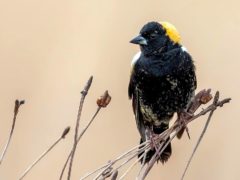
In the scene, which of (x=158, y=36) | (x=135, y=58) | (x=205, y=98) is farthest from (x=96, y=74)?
(x=205, y=98)

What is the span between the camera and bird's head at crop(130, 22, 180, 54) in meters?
2.40

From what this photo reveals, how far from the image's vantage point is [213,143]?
242 centimetres

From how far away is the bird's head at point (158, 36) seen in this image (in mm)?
2400

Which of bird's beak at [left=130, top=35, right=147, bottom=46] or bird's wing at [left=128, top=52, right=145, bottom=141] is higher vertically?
bird's beak at [left=130, top=35, right=147, bottom=46]

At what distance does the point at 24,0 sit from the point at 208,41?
2.61ft

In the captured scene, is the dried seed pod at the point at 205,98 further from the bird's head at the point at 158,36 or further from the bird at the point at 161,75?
the bird's head at the point at 158,36

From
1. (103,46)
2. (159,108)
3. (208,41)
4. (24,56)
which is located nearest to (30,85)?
(24,56)

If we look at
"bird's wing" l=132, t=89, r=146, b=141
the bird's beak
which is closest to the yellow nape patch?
the bird's beak

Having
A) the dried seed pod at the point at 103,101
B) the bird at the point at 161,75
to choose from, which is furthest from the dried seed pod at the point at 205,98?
the bird at the point at 161,75

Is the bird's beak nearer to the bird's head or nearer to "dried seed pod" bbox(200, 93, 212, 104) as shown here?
the bird's head

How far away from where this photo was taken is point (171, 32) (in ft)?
7.97

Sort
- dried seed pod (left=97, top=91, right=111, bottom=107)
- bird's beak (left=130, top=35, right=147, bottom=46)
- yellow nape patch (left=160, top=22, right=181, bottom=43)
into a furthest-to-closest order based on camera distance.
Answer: yellow nape patch (left=160, top=22, right=181, bottom=43), bird's beak (left=130, top=35, right=147, bottom=46), dried seed pod (left=97, top=91, right=111, bottom=107)

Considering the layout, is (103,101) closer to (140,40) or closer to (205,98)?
(205,98)

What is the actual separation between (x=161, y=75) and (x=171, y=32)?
0.61 ft
